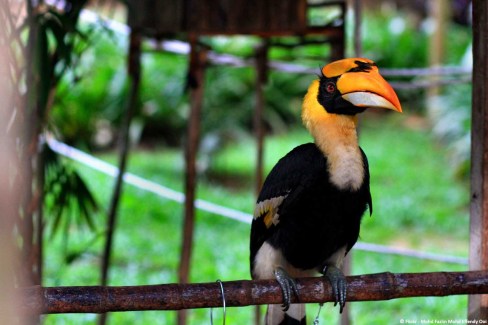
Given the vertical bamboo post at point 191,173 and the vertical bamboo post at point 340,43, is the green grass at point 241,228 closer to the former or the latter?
the vertical bamboo post at point 191,173

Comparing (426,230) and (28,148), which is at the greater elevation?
(28,148)

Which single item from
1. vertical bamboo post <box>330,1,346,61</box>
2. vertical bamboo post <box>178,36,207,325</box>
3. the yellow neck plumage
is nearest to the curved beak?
the yellow neck plumage

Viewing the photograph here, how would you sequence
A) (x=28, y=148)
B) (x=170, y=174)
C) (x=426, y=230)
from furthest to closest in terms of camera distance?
1. (x=170, y=174)
2. (x=426, y=230)
3. (x=28, y=148)

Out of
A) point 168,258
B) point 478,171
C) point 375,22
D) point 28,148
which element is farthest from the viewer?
point 375,22

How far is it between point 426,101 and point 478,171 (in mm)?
7075

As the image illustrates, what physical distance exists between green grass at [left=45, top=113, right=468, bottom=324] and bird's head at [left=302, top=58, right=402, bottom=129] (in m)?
1.73

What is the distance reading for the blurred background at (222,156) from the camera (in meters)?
4.25

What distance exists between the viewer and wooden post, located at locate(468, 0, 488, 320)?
239cm

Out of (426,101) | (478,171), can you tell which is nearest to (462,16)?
(426,101)

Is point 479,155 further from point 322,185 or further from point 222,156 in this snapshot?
point 222,156

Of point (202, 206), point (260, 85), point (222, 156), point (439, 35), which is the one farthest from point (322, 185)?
point (439, 35)

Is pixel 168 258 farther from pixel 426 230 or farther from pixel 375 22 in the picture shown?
pixel 375 22

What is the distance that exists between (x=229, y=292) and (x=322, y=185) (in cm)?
55

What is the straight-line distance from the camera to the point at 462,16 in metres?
11.1
